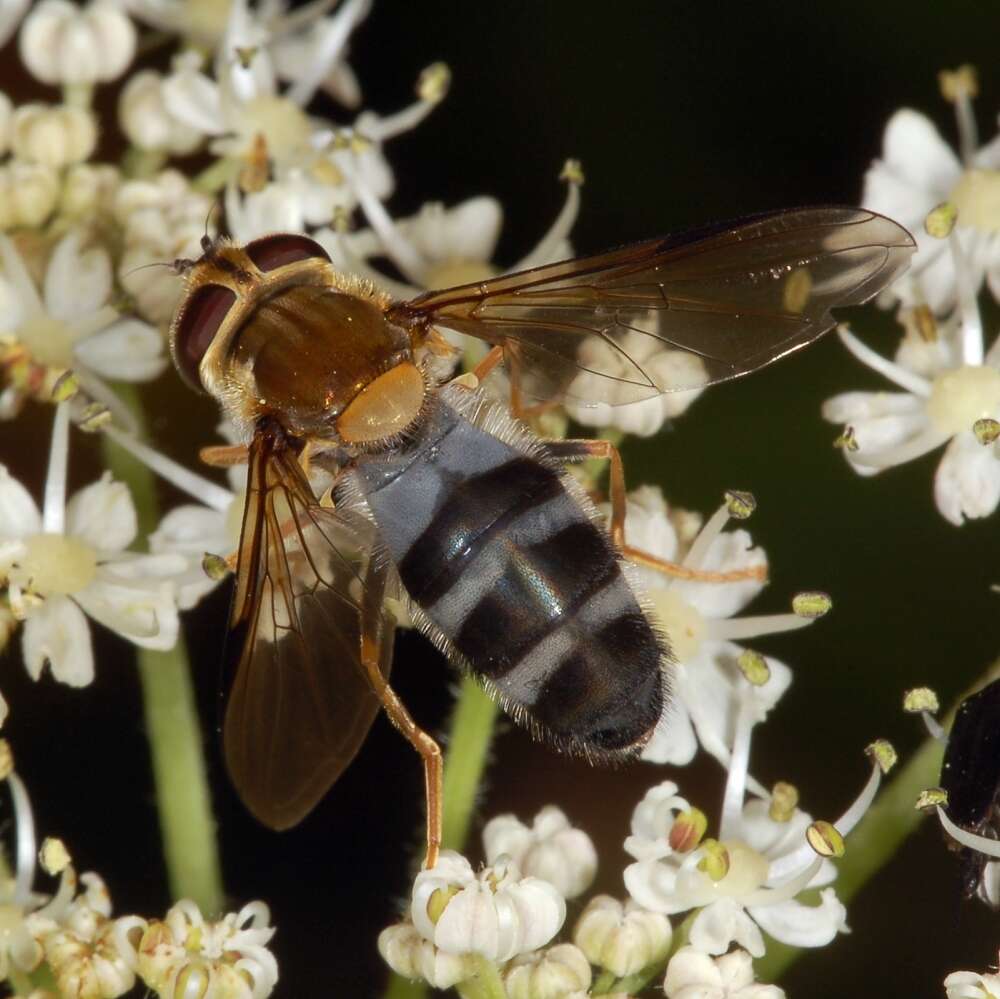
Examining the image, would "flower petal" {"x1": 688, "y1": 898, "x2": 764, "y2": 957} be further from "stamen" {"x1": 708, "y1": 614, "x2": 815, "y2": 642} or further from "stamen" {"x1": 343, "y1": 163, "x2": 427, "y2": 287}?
"stamen" {"x1": 343, "y1": 163, "x2": 427, "y2": 287}

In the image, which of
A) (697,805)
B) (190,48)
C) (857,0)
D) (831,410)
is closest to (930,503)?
(831,410)

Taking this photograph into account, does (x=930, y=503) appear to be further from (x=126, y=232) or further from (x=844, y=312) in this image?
(x=126, y=232)

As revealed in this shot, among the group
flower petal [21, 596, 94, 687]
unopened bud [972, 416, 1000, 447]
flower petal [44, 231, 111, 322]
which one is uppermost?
flower petal [44, 231, 111, 322]

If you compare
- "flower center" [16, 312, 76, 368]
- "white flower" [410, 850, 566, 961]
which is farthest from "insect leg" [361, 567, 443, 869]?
"flower center" [16, 312, 76, 368]

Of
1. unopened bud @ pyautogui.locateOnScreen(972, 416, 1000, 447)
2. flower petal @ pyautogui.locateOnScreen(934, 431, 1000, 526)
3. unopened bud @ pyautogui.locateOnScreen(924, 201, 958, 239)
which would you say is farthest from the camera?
unopened bud @ pyautogui.locateOnScreen(924, 201, 958, 239)

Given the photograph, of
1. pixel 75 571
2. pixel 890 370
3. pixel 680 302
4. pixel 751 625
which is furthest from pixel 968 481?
pixel 75 571

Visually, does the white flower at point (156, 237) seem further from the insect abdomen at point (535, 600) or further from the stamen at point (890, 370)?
the stamen at point (890, 370)
